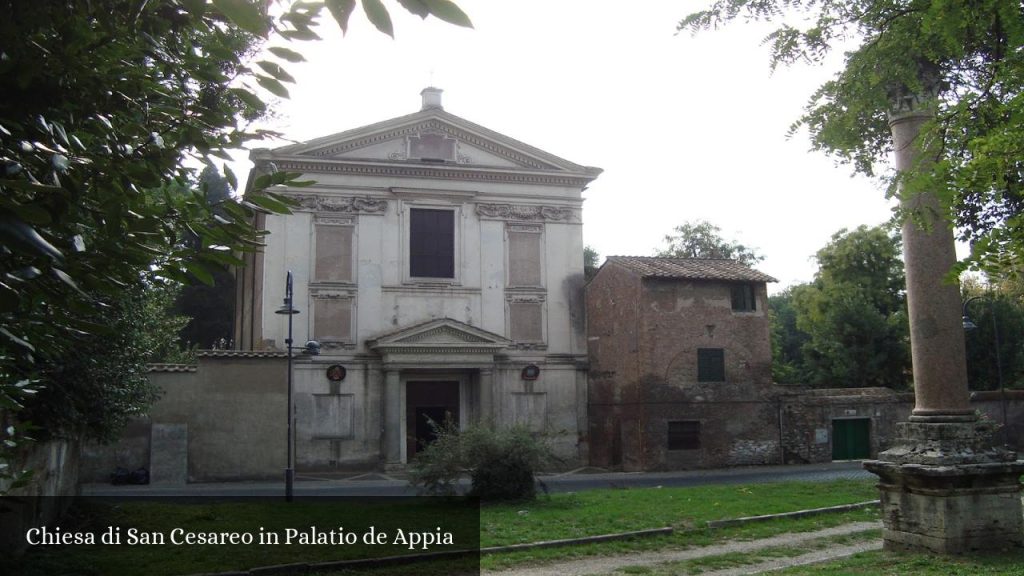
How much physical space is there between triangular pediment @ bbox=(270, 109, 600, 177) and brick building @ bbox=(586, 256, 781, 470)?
172 inches

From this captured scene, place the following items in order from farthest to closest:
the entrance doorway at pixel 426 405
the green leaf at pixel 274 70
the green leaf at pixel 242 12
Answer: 1. the entrance doorway at pixel 426 405
2. the green leaf at pixel 274 70
3. the green leaf at pixel 242 12

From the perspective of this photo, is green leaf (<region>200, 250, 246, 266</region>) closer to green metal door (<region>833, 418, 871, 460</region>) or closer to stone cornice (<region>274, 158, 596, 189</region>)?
stone cornice (<region>274, 158, 596, 189</region>)

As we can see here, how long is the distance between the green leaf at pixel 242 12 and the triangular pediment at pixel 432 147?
24.3 meters

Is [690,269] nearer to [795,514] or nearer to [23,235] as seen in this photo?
[795,514]

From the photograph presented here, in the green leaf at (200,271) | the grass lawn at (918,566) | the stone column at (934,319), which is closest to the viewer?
the green leaf at (200,271)

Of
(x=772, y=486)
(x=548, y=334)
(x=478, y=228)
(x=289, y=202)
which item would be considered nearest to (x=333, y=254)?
(x=478, y=228)

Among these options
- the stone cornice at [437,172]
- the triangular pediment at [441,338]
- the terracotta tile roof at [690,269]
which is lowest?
the triangular pediment at [441,338]

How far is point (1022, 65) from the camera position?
557 centimetres

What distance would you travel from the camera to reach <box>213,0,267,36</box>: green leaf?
2.12 m

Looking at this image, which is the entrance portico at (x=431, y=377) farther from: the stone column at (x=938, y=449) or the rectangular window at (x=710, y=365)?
the stone column at (x=938, y=449)

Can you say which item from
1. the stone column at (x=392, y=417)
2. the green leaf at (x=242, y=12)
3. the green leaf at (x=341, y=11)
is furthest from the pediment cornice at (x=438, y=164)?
the green leaf at (x=341, y=11)

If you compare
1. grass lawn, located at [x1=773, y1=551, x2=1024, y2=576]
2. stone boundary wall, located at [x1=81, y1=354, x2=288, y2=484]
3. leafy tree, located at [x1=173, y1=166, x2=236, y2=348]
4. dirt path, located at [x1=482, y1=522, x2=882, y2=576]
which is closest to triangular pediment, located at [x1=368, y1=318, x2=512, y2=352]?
stone boundary wall, located at [x1=81, y1=354, x2=288, y2=484]

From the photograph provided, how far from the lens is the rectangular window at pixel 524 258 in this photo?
1097 inches

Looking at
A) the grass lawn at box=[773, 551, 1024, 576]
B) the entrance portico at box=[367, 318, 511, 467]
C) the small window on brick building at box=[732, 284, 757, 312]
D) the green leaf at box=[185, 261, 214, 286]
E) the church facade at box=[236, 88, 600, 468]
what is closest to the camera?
the green leaf at box=[185, 261, 214, 286]
